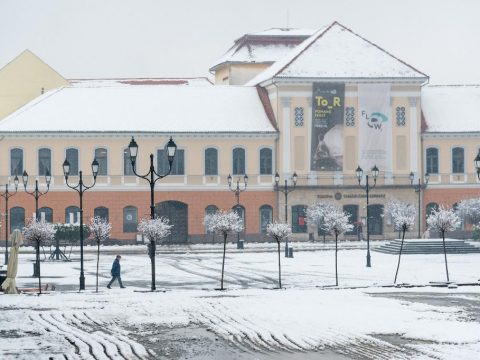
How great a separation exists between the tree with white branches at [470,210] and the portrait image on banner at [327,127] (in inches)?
357

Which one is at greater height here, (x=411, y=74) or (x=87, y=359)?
(x=411, y=74)

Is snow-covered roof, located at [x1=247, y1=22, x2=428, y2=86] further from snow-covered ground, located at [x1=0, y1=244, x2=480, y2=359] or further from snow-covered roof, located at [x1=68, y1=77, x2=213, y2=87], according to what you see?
snow-covered ground, located at [x1=0, y1=244, x2=480, y2=359]

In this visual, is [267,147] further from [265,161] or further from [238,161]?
[238,161]

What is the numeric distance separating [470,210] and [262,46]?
30543mm

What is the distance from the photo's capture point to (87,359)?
72.9 ft

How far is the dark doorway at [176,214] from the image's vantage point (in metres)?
75.4

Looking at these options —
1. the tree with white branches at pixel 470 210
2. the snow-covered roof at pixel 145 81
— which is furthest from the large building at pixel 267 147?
the snow-covered roof at pixel 145 81

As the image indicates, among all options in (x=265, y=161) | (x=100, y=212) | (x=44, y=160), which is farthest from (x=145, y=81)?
(x=100, y=212)

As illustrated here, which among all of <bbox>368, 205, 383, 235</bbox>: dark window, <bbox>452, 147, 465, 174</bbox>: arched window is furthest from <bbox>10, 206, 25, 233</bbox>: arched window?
<bbox>452, 147, 465, 174</bbox>: arched window

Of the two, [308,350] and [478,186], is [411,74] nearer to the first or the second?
[478,186]

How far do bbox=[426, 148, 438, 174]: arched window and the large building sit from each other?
75 mm

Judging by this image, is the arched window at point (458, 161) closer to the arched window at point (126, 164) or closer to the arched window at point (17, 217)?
the arched window at point (126, 164)

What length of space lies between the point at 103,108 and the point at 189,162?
25.2 feet

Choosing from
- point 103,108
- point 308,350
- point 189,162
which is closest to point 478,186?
point 189,162
